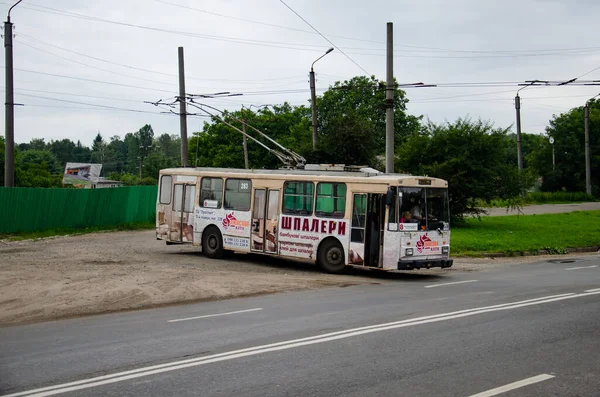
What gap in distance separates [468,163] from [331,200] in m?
13.5

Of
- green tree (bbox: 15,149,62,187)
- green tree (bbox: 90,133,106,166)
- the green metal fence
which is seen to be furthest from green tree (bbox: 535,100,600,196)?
green tree (bbox: 90,133,106,166)

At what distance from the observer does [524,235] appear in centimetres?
2922

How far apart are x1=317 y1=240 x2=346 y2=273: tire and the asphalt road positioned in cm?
468

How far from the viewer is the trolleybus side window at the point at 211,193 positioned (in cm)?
2231

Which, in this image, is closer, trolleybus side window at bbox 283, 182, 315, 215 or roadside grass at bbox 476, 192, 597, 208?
trolleybus side window at bbox 283, 182, 315, 215

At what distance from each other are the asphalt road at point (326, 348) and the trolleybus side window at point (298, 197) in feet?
19.2

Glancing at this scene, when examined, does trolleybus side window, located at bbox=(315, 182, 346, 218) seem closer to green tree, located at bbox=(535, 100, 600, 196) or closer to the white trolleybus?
the white trolleybus

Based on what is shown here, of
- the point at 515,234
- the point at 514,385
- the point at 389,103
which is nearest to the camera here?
the point at 514,385

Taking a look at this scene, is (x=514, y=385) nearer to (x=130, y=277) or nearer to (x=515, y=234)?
(x=130, y=277)

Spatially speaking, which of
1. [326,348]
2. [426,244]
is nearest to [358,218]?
[426,244]

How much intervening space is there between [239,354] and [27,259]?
14033mm

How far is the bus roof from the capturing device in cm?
1797

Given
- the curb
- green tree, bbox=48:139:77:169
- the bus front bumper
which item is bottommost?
the bus front bumper

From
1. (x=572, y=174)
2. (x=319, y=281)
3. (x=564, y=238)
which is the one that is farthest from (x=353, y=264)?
(x=572, y=174)
